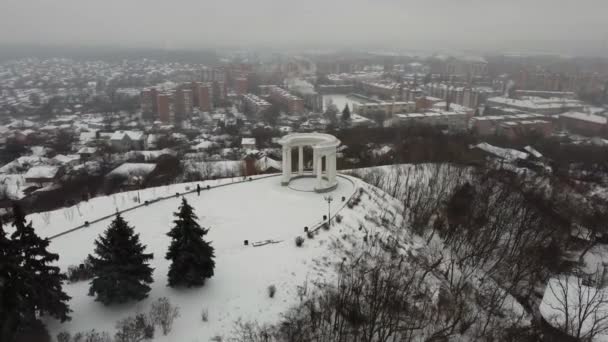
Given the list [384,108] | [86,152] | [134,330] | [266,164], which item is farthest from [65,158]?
[384,108]

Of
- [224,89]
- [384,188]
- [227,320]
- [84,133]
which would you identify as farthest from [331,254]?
[224,89]

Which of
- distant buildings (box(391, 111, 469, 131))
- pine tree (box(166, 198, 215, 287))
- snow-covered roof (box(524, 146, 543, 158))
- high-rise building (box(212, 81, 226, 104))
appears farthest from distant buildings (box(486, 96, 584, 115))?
pine tree (box(166, 198, 215, 287))

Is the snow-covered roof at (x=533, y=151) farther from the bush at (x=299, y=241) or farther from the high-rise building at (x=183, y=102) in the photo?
the high-rise building at (x=183, y=102)

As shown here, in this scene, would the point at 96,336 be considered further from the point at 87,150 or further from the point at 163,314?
the point at 87,150

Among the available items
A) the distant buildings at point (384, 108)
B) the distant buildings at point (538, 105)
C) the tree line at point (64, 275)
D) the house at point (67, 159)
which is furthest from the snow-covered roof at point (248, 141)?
the distant buildings at point (538, 105)

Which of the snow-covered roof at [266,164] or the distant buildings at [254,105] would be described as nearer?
the snow-covered roof at [266,164]
